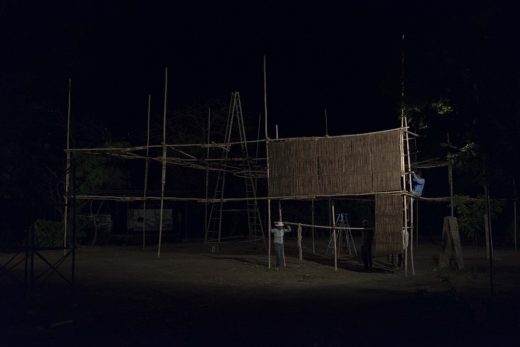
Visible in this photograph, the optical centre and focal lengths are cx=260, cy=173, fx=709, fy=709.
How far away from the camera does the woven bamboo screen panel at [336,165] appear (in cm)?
1769

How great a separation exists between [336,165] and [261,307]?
7.02m

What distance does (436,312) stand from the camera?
36.9 feet

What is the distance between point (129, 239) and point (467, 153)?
21.4m

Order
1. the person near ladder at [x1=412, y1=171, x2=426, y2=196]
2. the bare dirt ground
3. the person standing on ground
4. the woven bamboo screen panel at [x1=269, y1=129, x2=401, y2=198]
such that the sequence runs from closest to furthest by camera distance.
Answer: the bare dirt ground
the woven bamboo screen panel at [x1=269, y1=129, x2=401, y2=198]
the person near ladder at [x1=412, y1=171, x2=426, y2=196]
the person standing on ground

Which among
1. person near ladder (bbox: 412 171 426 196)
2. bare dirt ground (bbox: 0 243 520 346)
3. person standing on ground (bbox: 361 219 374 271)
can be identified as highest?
person near ladder (bbox: 412 171 426 196)

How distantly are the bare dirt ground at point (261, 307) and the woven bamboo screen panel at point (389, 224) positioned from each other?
0.76 meters

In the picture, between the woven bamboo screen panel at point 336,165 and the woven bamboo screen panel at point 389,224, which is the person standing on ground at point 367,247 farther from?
the woven bamboo screen panel at point 336,165

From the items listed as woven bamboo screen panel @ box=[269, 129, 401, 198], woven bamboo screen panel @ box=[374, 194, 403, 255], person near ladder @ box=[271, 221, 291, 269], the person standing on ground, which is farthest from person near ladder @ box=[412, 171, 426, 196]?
person near ladder @ box=[271, 221, 291, 269]

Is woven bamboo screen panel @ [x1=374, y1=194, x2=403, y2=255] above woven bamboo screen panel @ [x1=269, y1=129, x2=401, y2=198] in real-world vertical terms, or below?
below

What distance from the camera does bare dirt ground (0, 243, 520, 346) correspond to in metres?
9.59

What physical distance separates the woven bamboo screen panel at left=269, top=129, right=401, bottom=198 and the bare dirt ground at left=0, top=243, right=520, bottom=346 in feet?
7.32

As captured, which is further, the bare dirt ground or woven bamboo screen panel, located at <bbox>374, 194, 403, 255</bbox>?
woven bamboo screen panel, located at <bbox>374, 194, 403, 255</bbox>

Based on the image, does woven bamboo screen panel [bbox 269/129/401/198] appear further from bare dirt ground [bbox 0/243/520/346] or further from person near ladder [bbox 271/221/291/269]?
bare dirt ground [bbox 0/243/520/346]

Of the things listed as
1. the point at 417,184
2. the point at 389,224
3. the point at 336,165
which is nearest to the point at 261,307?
the point at 389,224
